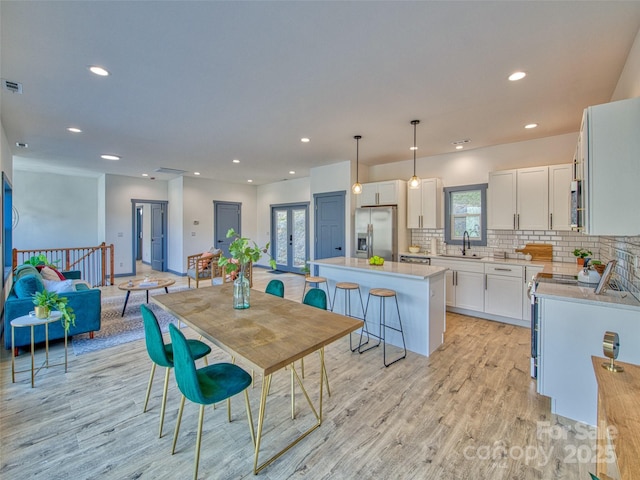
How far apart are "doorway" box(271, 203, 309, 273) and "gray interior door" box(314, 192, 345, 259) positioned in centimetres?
166

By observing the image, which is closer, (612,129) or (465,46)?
(612,129)

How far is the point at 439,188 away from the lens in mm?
5344

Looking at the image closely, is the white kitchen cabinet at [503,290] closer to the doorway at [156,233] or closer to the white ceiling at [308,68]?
the white ceiling at [308,68]

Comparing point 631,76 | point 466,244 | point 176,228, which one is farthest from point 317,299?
point 176,228

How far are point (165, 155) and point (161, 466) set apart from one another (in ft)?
17.0

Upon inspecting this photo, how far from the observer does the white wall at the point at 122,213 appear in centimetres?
762

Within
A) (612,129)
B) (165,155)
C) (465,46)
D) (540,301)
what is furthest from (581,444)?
(165,155)

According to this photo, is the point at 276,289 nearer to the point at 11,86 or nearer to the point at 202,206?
the point at 11,86

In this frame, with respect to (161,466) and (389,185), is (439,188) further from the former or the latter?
(161,466)

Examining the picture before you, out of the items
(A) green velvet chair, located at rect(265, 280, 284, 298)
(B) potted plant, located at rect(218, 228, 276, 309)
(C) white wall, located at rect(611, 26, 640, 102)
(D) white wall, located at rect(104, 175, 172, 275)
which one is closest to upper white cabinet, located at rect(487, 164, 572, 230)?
(C) white wall, located at rect(611, 26, 640, 102)

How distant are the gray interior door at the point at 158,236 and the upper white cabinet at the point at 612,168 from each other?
364 inches

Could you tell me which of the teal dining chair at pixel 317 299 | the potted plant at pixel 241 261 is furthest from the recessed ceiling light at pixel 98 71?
the teal dining chair at pixel 317 299

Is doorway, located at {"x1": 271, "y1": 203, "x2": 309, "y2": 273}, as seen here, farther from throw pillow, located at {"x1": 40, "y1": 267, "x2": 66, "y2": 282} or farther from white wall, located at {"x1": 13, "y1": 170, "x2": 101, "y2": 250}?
throw pillow, located at {"x1": 40, "y1": 267, "x2": 66, "y2": 282}

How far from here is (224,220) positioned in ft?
29.2
